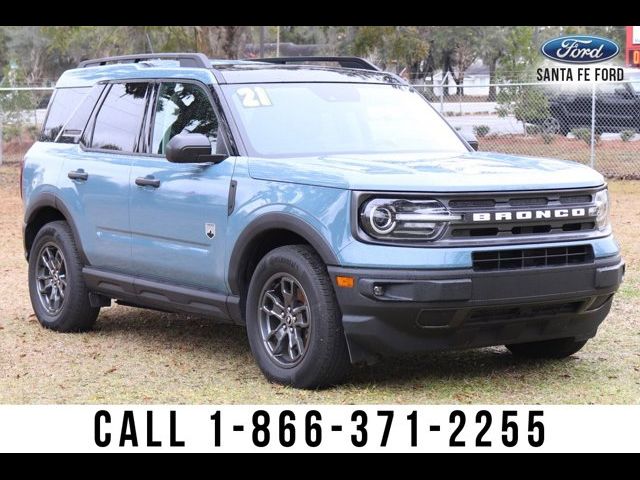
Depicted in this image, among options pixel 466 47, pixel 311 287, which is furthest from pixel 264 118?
pixel 466 47

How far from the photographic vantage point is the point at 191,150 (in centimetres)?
702

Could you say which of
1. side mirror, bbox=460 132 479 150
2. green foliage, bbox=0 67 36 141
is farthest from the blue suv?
green foliage, bbox=0 67 36 141

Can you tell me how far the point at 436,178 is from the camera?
6211 mm

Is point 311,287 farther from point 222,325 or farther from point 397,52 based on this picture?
point 397,52

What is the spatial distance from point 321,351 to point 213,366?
128cm

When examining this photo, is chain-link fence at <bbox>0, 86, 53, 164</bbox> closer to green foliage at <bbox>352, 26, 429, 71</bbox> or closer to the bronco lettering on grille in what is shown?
green foliage at <bbox>352, 26, 429, 71</bbox>

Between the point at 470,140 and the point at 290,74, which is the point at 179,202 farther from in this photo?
the point at 470,140

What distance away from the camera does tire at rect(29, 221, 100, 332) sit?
8484 mm

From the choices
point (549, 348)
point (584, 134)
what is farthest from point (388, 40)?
point (549, 348)

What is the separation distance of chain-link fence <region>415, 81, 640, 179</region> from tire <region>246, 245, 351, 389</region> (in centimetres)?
1677

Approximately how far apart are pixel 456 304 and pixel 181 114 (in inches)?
99.8

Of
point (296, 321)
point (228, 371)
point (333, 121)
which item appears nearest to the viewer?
point (296, 321)

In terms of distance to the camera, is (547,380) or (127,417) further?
(547,380)

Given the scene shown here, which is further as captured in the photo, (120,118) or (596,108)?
(596,108)
